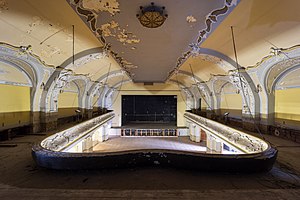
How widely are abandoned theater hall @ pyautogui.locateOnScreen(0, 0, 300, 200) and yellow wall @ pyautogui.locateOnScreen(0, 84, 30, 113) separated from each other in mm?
38

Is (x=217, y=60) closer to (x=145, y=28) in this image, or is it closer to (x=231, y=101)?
(x=145, y=28)

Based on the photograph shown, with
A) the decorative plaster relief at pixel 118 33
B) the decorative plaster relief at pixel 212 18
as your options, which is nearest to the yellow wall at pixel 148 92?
the decorative plaster relief at pixel 212 18

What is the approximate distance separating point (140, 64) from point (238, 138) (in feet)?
16.9

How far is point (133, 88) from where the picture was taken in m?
19.3

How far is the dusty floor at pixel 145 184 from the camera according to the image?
2.52 m

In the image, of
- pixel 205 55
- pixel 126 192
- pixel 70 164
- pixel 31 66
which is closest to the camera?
pixel 126 192

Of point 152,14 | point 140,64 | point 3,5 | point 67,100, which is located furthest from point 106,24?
point 67,100

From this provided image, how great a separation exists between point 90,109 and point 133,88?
687 centimetres

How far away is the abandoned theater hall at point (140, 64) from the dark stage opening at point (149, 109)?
33.0 ft

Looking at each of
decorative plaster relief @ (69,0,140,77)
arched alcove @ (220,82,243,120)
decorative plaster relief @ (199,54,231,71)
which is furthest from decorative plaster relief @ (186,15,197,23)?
arched alcove @ (220,82,243,120)

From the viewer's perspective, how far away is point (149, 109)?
2031cm

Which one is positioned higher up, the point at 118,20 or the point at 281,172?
the point at 118,20

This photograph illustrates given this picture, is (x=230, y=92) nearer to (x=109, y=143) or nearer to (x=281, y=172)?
(x=281, y=172)

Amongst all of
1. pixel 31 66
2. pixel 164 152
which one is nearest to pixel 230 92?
pixel 164 152
